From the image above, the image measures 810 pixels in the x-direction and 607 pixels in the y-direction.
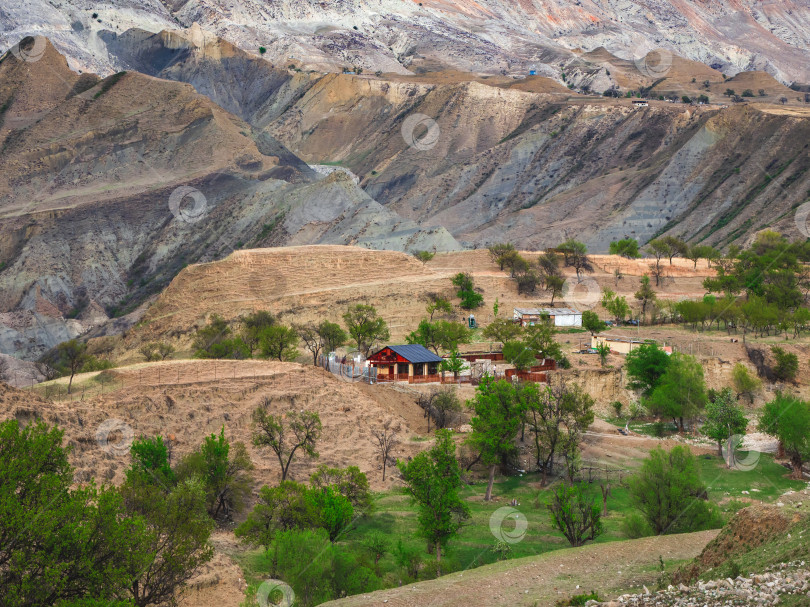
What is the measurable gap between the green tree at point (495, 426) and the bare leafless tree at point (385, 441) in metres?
3.29

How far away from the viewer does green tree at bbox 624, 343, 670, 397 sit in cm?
5328

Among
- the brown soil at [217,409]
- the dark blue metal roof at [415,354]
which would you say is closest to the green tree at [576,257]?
the dark blue metal roof at [415,354]

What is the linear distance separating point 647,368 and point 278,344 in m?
20.2

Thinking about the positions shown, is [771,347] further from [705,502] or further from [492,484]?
[705,502]

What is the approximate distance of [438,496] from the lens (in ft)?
102

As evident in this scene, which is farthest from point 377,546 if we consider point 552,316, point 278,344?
point 552,316

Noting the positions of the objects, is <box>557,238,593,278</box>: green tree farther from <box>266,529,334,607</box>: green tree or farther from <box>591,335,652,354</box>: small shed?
<box>266,529,334,607</box>: green tree

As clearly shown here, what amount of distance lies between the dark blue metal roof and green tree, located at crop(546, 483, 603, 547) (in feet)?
70.1

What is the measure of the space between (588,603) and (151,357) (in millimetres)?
42923

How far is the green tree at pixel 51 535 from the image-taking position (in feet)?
62.7

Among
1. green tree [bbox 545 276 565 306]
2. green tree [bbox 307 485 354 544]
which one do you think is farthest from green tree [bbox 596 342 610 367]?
green tree [bbox 307 485 354 544]

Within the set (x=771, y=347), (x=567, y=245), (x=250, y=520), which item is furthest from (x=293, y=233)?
(x=250, y=520)

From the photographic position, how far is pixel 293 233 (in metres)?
108

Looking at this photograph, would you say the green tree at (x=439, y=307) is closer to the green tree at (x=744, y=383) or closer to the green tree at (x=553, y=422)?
the green tree at (x=744, y=383)
